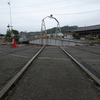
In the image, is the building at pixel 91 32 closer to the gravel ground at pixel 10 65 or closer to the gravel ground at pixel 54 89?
the gravel ground at pixel 10 65

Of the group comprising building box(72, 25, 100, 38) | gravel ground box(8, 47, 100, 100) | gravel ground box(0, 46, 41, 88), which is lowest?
gravel ground box(8, 47, 100, 100)

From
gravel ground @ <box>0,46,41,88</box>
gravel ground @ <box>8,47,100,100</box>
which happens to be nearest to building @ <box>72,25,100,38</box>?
gravel ground @ <box>0,46,41,88</box>

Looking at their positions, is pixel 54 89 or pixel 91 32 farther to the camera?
pixel 91 32

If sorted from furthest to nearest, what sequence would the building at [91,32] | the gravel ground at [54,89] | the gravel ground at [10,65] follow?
the building at [91,32], the gravel ground at [10,65], the gravel ground at [54,89]

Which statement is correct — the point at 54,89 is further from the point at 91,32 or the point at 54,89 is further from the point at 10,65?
the point at 91,32

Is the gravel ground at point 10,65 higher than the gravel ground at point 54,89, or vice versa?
the gravel ground at point 10,65

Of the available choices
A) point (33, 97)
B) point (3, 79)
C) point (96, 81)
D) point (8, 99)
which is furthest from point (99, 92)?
point (3, 79)

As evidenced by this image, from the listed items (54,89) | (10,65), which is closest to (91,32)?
(10,65)

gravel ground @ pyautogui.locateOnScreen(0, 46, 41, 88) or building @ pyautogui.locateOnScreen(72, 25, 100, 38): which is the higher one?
building @ pyautogui.locateOnScreen(72, 25, 100, 38)

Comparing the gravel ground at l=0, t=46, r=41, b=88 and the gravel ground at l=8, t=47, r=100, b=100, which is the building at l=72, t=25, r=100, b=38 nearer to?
the gravel ground at l=0, t=46, r=41, b=88

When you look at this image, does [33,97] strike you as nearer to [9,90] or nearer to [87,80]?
[9,90]

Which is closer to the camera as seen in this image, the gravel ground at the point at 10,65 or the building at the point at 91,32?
the gravel ground at the point at 10,65

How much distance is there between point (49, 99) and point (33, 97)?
34 cm

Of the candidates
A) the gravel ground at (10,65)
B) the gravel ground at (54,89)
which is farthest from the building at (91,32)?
the gravel ground at (54,89)
